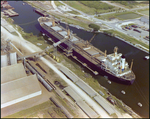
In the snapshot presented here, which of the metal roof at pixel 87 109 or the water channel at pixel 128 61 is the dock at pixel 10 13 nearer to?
the water channel at pixel 128 61

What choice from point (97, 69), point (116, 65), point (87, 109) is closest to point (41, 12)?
point (97, 69)

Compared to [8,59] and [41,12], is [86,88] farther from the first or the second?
[41,12]

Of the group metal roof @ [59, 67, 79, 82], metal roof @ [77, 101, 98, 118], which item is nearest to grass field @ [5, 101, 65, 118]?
metal roof @ [77, 101, 98, 118]

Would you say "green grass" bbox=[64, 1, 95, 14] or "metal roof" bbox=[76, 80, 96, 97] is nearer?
"metal roof" bbox=[76, 80, 96, 97]

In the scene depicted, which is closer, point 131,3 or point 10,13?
point 10,13

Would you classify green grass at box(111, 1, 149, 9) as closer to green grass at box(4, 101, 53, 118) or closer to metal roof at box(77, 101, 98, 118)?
metal roof at box(77, 101, 98, 118)

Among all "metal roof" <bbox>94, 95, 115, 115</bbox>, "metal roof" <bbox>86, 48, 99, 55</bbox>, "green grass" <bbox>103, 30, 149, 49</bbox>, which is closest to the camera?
"metal roof" <bbox>94, 95, 115, 115</bbox>

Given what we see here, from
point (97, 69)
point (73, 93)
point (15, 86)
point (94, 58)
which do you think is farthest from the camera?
point (94, 58)

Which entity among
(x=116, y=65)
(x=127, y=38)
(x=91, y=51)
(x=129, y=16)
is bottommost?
(x=129, y=16)
